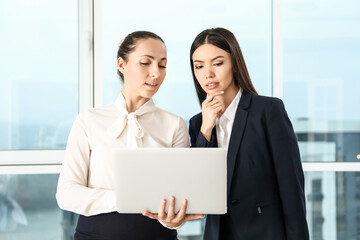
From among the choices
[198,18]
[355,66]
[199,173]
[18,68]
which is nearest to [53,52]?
[18,68]

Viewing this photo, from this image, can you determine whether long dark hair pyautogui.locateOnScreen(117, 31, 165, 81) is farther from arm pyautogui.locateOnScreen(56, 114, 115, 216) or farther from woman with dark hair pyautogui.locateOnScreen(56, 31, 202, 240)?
arm pyautogui.locateOnScreen(56, 114, 115, 216)

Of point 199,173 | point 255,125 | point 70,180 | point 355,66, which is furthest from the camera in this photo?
point 355,66

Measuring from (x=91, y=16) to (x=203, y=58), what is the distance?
4.73 ft

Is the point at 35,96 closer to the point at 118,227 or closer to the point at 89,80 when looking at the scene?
the point at 89,80

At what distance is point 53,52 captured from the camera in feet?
9.92

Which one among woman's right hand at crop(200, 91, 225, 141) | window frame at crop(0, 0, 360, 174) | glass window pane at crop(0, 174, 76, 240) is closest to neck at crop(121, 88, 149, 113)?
woman's right hand at crop(200, 91, 225, 141)

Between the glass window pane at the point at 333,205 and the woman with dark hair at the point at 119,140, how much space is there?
5.81 ft

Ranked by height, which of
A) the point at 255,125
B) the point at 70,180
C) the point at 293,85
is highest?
the point at 293,85

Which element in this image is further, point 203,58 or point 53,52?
point 53,52

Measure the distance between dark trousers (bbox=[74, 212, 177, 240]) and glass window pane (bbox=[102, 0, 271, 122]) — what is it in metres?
1.54

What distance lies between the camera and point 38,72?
119 inches

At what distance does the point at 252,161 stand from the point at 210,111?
0.27 meters

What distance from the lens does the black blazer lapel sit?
1.76 m

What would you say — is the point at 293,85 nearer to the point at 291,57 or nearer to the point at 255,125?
the point at 291,57
